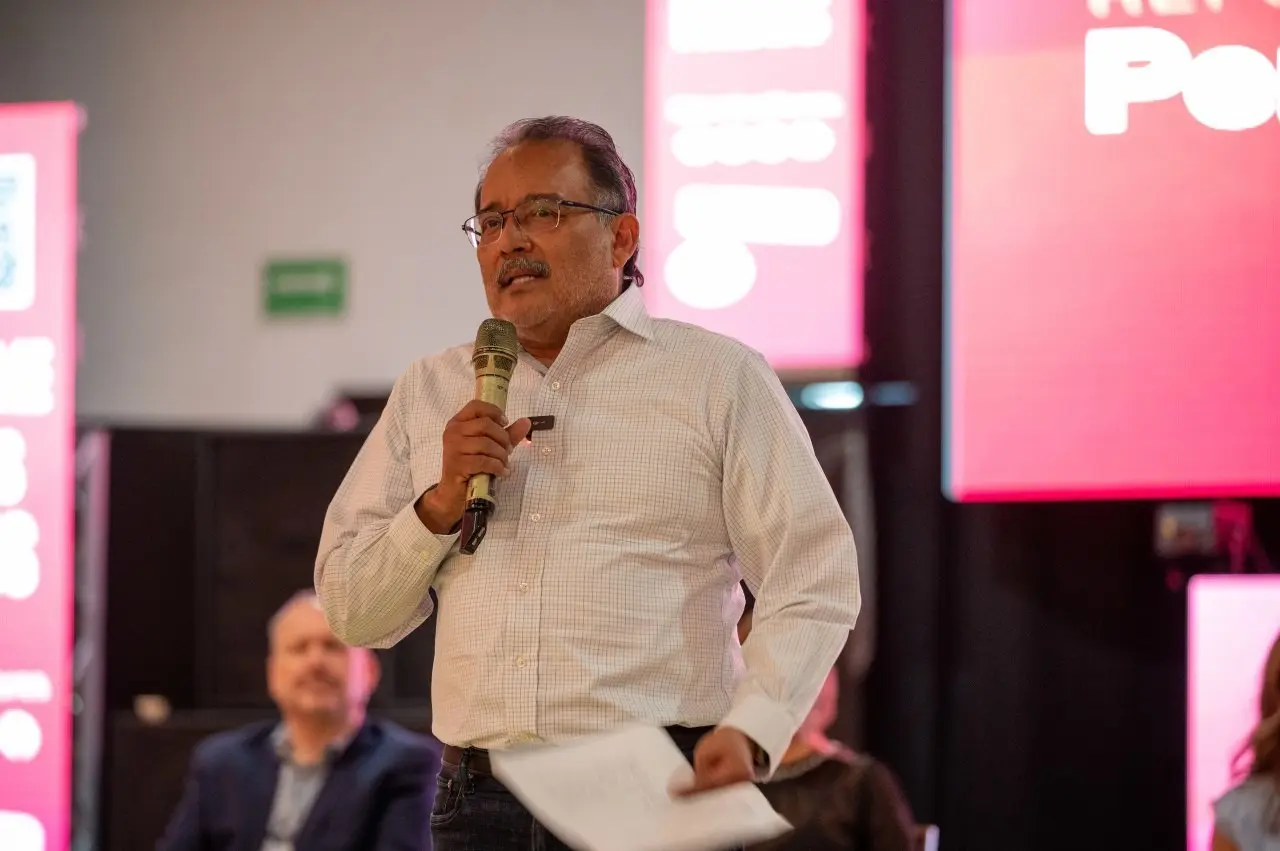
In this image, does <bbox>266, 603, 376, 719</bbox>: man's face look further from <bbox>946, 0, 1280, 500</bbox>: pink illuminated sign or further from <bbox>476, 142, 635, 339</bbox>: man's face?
<bbox>476, 142, 635, 339</bbox>: man's face

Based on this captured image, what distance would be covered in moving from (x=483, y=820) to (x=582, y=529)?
1.05ft

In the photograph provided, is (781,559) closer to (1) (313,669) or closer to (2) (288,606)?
(1) (313,669)

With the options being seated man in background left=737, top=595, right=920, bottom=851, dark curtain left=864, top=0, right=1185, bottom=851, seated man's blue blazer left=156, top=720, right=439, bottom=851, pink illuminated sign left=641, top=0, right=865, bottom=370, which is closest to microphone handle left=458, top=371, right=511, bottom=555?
seated man in background left=737, top=595, right=920, bottom=851

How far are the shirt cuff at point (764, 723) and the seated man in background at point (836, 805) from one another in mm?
1336

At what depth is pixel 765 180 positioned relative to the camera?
4.16m

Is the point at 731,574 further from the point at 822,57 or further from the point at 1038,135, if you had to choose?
the point at 822,57

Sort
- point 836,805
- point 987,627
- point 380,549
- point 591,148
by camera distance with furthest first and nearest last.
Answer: point 987,627 → point 836,805 → point 591,148 → point 380,549

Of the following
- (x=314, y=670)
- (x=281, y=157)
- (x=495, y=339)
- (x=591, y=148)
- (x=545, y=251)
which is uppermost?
(x=281, y=157)

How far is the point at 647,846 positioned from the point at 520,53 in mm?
3976

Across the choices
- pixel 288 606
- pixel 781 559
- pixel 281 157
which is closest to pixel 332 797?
pixel 288 606

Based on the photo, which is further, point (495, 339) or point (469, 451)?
point (495, 339)

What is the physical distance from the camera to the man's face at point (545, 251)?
1.75 metres

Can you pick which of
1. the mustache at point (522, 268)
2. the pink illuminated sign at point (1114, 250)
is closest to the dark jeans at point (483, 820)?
the mustache at point (522, 268)

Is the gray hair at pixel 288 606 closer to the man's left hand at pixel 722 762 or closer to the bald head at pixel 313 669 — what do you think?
the bald head at pixel 313 669
